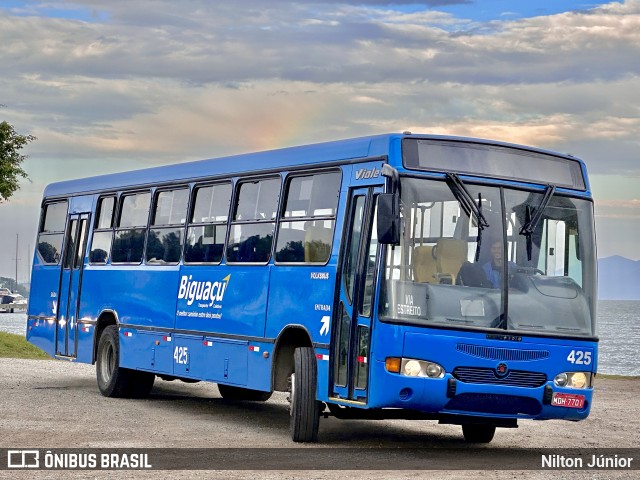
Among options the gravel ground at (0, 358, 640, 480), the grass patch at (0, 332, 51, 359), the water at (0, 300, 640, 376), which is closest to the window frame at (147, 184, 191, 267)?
the gravel ground at (0, 358, 640, 480)

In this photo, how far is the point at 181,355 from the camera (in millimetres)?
17562

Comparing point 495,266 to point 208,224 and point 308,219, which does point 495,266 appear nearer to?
point 308,219

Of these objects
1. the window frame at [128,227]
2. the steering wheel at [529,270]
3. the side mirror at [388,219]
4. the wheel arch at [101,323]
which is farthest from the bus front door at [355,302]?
the wheel arch at [101,323]

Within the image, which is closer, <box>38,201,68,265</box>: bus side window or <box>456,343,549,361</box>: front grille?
<box>456,343,549,361</box>: front grille

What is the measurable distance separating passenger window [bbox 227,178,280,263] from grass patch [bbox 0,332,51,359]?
20.4m

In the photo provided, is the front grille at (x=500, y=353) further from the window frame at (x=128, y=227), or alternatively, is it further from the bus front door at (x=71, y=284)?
the bus front door at (x=71, y=284)

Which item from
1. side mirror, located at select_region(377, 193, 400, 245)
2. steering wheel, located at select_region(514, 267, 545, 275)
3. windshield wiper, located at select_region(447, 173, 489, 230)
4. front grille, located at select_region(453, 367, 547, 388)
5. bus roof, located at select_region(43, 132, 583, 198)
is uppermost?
bus roof, located at select_region(43, 132, 583, 198)

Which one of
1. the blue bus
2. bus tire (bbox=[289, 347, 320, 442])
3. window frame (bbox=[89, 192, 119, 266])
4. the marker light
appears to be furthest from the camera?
window frame (bbox=[89, 192, 119, 266])

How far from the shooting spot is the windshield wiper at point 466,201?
13047 millimetres

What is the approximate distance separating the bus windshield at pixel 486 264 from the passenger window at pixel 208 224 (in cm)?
432

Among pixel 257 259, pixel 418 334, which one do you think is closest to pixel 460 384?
pixel 418 334

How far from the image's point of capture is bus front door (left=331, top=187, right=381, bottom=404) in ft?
42.8

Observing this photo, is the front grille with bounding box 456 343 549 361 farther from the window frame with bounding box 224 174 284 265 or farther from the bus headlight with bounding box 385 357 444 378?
the window frame with bounding box 224 174 284 265

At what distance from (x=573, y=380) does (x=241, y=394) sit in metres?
8.03
